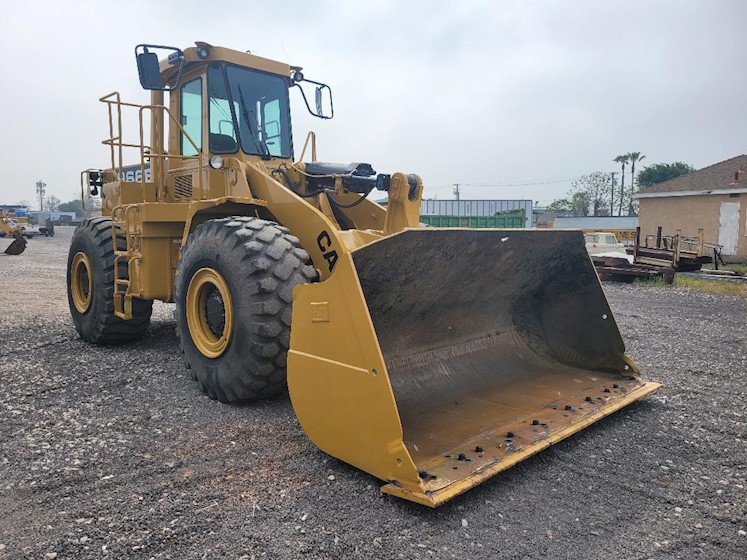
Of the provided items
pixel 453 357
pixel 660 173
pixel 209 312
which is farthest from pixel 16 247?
pixel 660 173

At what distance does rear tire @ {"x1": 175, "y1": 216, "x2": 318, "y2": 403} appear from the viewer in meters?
4.17

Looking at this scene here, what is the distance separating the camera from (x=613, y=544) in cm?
272

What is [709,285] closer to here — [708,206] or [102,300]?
[708,206]

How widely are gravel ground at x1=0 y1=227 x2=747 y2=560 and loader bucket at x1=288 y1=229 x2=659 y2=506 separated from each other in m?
0.17

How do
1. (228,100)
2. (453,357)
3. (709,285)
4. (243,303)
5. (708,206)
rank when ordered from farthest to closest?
(708,206) → (709,285) → (228,100) → (453,357) → (243,303)

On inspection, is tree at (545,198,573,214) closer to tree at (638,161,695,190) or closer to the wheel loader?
tree at (638,161,695,190)

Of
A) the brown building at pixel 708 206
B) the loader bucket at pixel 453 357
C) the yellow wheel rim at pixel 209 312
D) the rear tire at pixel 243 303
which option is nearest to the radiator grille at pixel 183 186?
the rear tire at pixel 243 303

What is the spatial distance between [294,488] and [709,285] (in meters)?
14.4

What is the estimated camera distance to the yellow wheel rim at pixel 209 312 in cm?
451

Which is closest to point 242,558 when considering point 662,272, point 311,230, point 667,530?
point 667,530

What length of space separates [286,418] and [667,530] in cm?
243

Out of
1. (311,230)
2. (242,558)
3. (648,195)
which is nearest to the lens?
(242,558)

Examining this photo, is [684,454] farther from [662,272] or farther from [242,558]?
[662,272]

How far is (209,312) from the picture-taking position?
4738 millimetres
